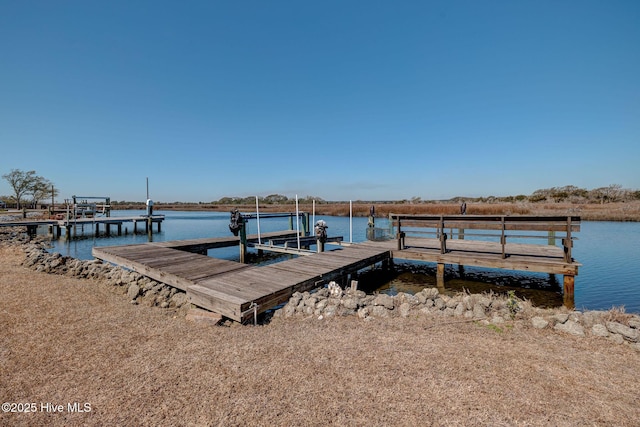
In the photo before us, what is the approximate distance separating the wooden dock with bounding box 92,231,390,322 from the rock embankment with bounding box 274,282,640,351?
64 centimetres

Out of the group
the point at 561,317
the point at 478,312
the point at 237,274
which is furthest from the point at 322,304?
the point at 561,317

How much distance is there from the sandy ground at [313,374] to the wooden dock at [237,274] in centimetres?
69

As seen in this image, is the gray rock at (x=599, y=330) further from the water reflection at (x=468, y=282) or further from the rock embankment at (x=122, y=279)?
the rock embankment at (x=122, y=279)

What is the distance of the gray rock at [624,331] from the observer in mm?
4490

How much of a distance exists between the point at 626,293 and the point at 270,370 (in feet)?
38.3

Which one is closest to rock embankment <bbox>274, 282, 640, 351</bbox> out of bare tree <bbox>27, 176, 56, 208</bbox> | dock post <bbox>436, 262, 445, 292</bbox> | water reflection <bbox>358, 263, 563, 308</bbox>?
water reflection <bbox>358, 263, 563, 308</bbox>

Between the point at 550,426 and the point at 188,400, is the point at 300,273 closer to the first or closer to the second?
the point at 188,400

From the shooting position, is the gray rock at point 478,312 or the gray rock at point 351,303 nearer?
the gray rock at point 478,312

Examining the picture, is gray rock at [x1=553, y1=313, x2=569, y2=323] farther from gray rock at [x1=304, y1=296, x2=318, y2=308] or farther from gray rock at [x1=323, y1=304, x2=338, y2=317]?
gray rock at [x1=304, y1=296, x2=318, y2=308]

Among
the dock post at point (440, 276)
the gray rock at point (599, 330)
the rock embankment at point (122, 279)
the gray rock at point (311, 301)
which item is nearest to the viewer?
the gray rock at point (599, 330)

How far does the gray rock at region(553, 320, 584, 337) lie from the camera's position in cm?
479

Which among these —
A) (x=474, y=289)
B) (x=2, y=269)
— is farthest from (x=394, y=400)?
(x=2, y=269)

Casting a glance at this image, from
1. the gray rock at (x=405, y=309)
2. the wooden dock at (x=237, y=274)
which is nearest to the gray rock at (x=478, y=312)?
the gray rock at (x=405, y=309)

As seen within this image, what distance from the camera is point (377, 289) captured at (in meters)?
10.4
